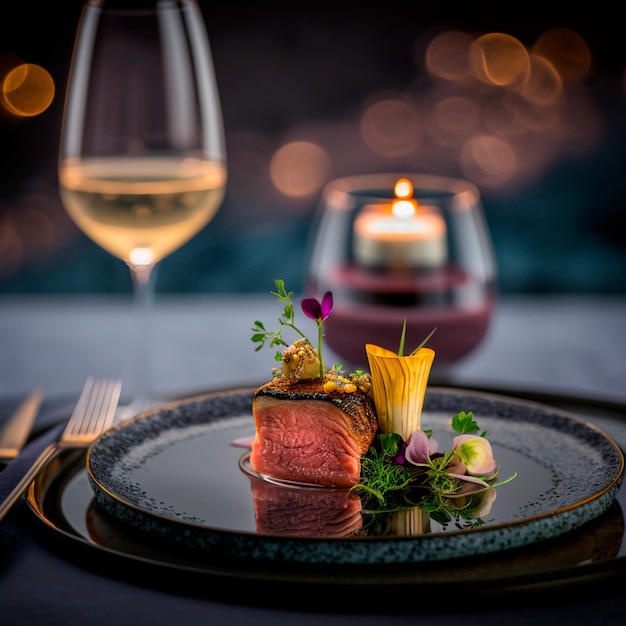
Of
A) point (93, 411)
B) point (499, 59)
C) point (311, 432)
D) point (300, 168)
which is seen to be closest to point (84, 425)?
point (93, 411)

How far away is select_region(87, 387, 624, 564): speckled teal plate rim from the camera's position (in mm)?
824

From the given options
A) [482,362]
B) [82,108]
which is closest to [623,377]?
[482,362]

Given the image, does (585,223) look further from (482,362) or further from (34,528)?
(34,528)

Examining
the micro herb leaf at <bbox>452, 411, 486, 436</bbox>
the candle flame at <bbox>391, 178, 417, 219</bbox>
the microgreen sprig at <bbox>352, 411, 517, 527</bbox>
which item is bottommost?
the microgreen sprig at <bbox>352, 411, 517, 527</bbox>

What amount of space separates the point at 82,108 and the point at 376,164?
1.55 metres

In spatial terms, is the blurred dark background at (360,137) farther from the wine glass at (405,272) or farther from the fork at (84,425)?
the fork at (84,425)

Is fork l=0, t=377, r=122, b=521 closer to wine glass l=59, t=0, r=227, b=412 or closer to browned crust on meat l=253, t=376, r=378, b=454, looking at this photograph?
wine glass l=59, t=0, r=227, b=412

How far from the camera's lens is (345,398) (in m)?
1.12

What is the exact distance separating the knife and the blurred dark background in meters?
1.70

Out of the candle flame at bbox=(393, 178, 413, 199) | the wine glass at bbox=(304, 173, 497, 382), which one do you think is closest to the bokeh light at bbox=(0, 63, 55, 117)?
the wine glass at bbox=(304, 173, 497, 382)

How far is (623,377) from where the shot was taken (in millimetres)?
2250

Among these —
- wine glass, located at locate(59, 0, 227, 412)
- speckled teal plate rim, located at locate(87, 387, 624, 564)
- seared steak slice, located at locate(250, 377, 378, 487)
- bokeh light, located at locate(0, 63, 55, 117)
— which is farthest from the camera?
bokeh light, located at locate(0, 63, 55, 117)

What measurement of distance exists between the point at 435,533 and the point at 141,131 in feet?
3.40

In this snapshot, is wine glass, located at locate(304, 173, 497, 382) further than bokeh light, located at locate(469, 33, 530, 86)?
No
